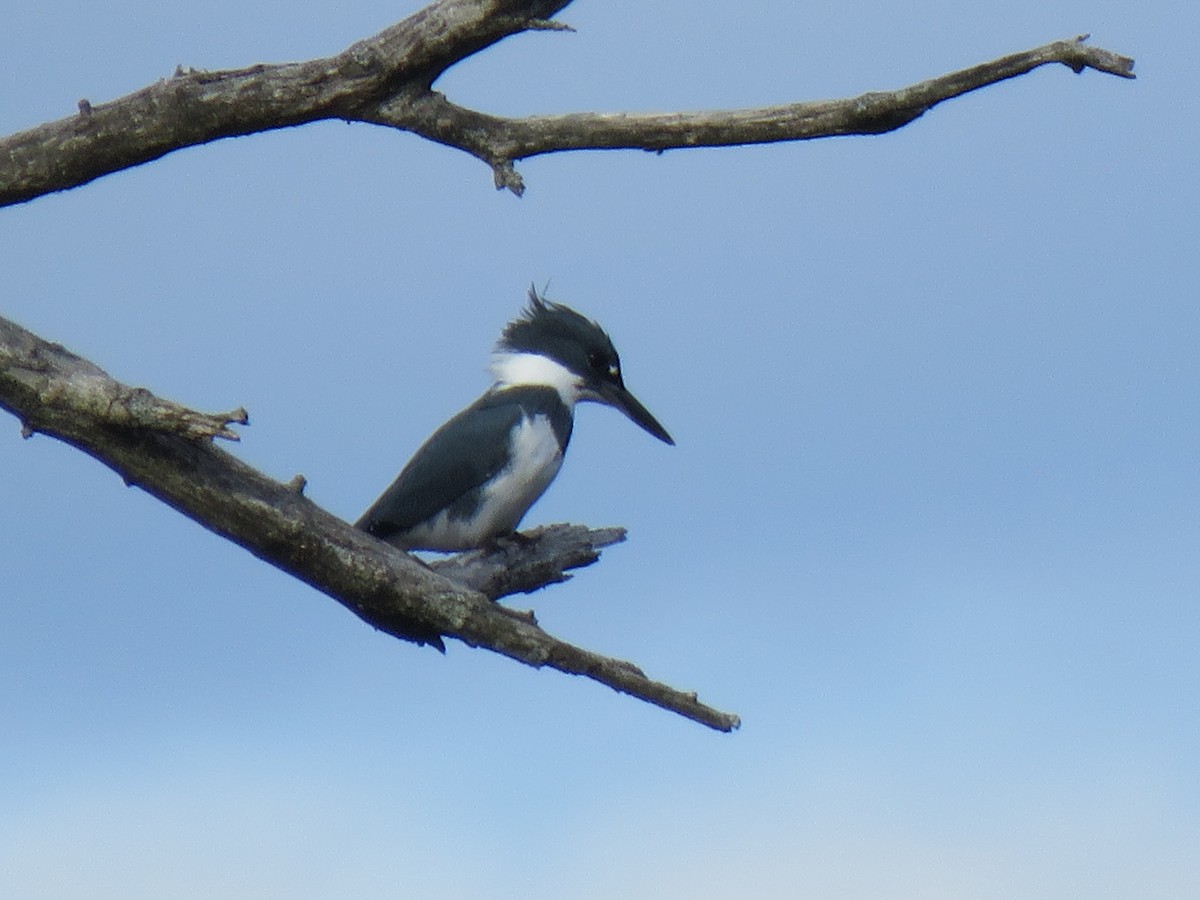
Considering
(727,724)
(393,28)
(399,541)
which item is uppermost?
(393,28)

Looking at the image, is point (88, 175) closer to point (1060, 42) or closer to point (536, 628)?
point (536, 628)

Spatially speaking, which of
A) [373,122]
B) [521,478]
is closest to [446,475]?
[521,478]

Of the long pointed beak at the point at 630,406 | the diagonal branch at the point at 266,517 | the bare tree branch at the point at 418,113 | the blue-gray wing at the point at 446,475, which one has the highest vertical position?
the long pointed beak at the point at 630,406

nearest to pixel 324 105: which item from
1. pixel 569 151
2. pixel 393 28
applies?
pixel 393 28

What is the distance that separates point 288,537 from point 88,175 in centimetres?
133

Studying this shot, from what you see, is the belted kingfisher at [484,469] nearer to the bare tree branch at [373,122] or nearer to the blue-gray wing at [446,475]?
the blue-gray wing at [446,475]

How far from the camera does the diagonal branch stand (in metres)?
4.03

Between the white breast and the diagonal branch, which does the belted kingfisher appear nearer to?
the white breast

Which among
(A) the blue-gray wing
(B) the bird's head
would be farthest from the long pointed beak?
(A) the blue-gray wing

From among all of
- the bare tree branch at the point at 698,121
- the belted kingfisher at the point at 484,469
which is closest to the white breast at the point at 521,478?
the belted kingfisher at the point at 484,469

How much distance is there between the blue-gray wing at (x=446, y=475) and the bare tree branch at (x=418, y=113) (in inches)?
51.4

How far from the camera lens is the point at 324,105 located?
4.34m

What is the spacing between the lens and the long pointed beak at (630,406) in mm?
6070

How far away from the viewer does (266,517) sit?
4.12 m
